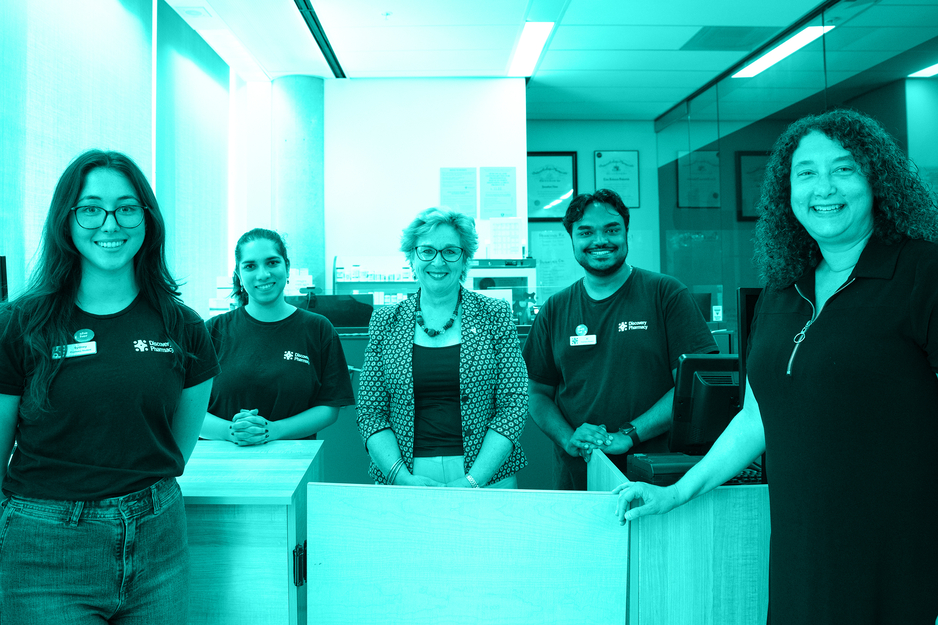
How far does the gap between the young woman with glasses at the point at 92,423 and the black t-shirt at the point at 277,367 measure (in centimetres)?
75

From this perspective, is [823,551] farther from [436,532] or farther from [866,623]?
[436,532]

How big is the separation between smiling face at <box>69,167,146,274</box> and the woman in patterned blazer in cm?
78

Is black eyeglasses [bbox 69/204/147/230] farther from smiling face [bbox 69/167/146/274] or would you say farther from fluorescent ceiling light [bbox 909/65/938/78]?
fluorescent ceiling light [bbox 909/65/938/78]

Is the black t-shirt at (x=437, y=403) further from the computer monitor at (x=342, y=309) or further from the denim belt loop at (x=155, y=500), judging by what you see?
the computer monitor at (x=342, y=309)

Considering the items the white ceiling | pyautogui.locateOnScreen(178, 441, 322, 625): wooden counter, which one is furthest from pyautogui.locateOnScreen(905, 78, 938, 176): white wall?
pyautogui.locateOnScreen(178, 441, 322, 625): wooden counter

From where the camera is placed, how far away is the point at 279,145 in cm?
539

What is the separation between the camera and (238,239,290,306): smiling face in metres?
2.05

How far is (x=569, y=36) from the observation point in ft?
15.4

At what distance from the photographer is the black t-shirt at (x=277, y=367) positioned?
1.97 m

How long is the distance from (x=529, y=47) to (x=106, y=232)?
4.48 m

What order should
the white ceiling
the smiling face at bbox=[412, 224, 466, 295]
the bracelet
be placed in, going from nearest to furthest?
the bracelet < the smiling face at bbox=[412, 224, 466, 295] < the white ceiling

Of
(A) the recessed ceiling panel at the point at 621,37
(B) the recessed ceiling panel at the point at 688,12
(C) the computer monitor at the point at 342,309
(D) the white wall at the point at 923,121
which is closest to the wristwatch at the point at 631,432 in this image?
(C) the computer monitor at the point at 342,309

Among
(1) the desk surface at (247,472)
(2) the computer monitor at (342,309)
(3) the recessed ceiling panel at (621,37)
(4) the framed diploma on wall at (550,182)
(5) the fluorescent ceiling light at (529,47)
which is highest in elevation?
(5) the fluorescent ceiling light at (529,47)

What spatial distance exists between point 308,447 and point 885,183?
1532mm
